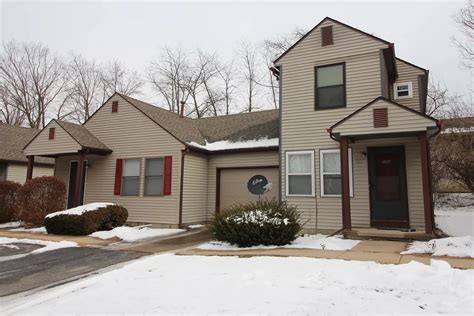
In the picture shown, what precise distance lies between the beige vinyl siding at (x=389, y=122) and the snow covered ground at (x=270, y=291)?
429cm

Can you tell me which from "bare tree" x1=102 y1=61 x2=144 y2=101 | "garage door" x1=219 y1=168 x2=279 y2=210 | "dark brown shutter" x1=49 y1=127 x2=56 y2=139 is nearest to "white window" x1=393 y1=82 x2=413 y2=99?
"garage door" x1=219 y1=168 x2=279 y2=210

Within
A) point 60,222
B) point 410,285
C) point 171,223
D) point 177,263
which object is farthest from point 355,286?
point 60,222

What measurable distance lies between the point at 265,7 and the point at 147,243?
39.1ft

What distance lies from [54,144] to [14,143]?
7.46 meters

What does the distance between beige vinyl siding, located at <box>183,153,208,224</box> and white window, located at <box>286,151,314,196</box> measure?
13.5 ft

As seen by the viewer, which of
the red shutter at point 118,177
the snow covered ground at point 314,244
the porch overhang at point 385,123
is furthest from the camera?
the red shutter at point 118,177

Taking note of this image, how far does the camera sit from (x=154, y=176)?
13.8 meters

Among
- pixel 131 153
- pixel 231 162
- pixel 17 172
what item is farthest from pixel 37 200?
pixel 231 162

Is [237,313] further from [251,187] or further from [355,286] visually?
[251,187]

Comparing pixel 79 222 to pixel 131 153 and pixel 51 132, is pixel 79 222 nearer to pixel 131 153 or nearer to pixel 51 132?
pixel 131 153

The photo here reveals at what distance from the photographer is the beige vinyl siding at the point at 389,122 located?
8891 mm

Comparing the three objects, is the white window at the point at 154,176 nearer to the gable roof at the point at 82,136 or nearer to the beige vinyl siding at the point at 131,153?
the beige vinyl siding at the point at 131,153

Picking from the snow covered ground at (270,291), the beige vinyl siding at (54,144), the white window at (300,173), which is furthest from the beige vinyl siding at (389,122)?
the beige vinyl siding at (54,144)

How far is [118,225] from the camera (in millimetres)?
12641
